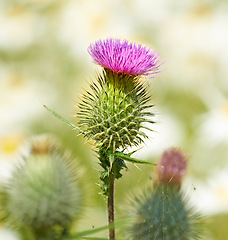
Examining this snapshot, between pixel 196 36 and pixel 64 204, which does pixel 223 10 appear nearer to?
pixel 196 36

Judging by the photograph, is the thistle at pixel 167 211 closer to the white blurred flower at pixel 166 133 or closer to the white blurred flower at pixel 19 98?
the white blurred flower at pixel 166 133

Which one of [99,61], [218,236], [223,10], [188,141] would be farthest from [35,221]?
[223,10]

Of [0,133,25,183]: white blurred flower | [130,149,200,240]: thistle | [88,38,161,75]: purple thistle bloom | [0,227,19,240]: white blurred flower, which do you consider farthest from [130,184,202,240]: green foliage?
[0,133,25,183]: white blurred flower

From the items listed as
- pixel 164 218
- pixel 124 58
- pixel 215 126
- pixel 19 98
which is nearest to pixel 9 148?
pixel 19 98

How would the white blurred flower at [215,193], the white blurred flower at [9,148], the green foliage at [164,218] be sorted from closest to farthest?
1. the green foliage at [164,218]
2. the white blurred flower at [215,193]
3. the white blurred flower at [9,148]

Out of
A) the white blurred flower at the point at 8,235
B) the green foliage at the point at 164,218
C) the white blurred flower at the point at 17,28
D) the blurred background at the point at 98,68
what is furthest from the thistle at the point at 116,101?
the white blurred flower at the point at 17,28

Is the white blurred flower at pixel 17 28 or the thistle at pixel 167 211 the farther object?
the white blurred flower at pixel 17 28

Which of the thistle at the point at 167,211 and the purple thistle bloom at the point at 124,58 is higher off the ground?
the purple thistle bloom at the point at 124,58
